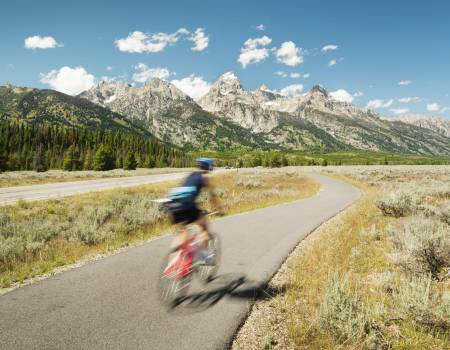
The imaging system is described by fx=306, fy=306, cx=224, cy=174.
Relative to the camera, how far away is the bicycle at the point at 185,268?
235 inches

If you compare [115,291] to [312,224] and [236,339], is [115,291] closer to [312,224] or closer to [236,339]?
[236,339]

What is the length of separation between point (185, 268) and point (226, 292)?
1.00 m

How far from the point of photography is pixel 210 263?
6.94m

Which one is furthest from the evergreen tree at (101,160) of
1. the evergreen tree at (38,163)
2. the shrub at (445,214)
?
the shrub at (445,214)

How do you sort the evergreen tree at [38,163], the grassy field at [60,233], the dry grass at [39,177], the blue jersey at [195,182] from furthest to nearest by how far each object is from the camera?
the evergreen tree at [38,163], the dry grass at [39,177], the grassy field at [60,233], the blue jersey at [195,182]

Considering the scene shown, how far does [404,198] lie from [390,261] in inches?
304

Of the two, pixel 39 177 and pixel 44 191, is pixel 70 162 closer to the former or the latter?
pixel 39 177

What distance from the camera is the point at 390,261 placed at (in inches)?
318

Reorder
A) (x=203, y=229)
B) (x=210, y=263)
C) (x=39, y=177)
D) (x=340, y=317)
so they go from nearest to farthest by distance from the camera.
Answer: (x=340, y=317), (x=203, y=229), (x=210, y=263), (x=39, y=177)

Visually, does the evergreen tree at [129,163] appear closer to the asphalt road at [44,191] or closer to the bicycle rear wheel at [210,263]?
the asphalt road at [44,191]

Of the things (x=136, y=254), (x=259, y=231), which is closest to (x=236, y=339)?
(x=136, y=254)

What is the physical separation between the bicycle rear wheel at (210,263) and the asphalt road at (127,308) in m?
0.19

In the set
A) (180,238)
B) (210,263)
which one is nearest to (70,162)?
(210,263)

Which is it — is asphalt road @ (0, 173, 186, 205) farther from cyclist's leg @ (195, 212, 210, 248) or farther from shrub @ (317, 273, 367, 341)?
shrub @ (317, 273, 367, 341)
